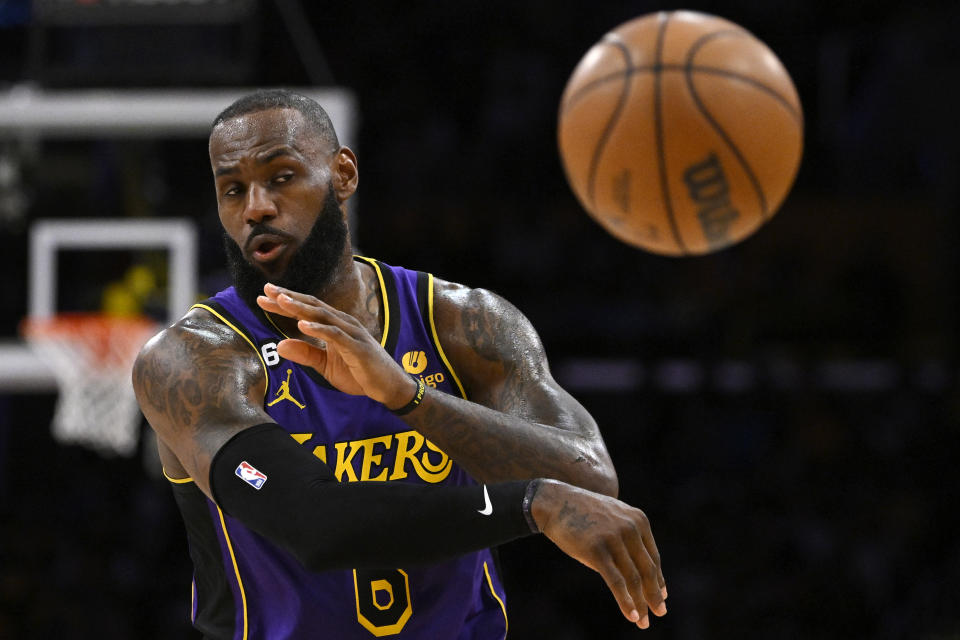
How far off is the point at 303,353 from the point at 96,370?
411 cm

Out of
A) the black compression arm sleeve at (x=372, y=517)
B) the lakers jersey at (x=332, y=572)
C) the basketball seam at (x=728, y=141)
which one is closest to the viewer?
the black compression arm sleeve at (x=372, y=517)

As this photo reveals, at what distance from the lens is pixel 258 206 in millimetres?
2840

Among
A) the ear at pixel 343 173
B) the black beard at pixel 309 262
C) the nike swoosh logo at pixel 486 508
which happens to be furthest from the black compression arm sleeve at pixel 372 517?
the ear at pixel 343 173

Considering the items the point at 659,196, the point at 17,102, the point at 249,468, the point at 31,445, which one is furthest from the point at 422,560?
the point at 31,445

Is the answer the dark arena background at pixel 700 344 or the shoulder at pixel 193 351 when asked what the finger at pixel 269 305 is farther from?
the dark arena background at pixel 700 344

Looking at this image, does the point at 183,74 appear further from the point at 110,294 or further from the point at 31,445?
the point at 31,445

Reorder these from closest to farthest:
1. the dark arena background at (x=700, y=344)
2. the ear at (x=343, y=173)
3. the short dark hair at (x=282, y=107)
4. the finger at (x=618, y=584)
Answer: the finger at (x=618, y=584), the short dark hair at (x=282, y=107), the ear at (x=343, y=173), the dark arena background at (x=700, y=344)

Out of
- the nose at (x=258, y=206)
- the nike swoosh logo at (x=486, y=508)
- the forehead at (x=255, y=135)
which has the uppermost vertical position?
the forehead at (x=255, y=135)

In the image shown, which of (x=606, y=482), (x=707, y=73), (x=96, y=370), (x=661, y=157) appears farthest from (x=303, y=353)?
(x=96, y=370)

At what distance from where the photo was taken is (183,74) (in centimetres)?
695

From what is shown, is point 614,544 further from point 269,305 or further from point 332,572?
point 269,305

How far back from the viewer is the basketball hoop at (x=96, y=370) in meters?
6.25

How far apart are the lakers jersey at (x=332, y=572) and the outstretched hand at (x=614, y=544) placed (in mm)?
517

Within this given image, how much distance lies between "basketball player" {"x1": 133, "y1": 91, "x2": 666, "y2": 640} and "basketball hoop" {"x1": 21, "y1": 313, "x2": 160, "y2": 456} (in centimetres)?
347
